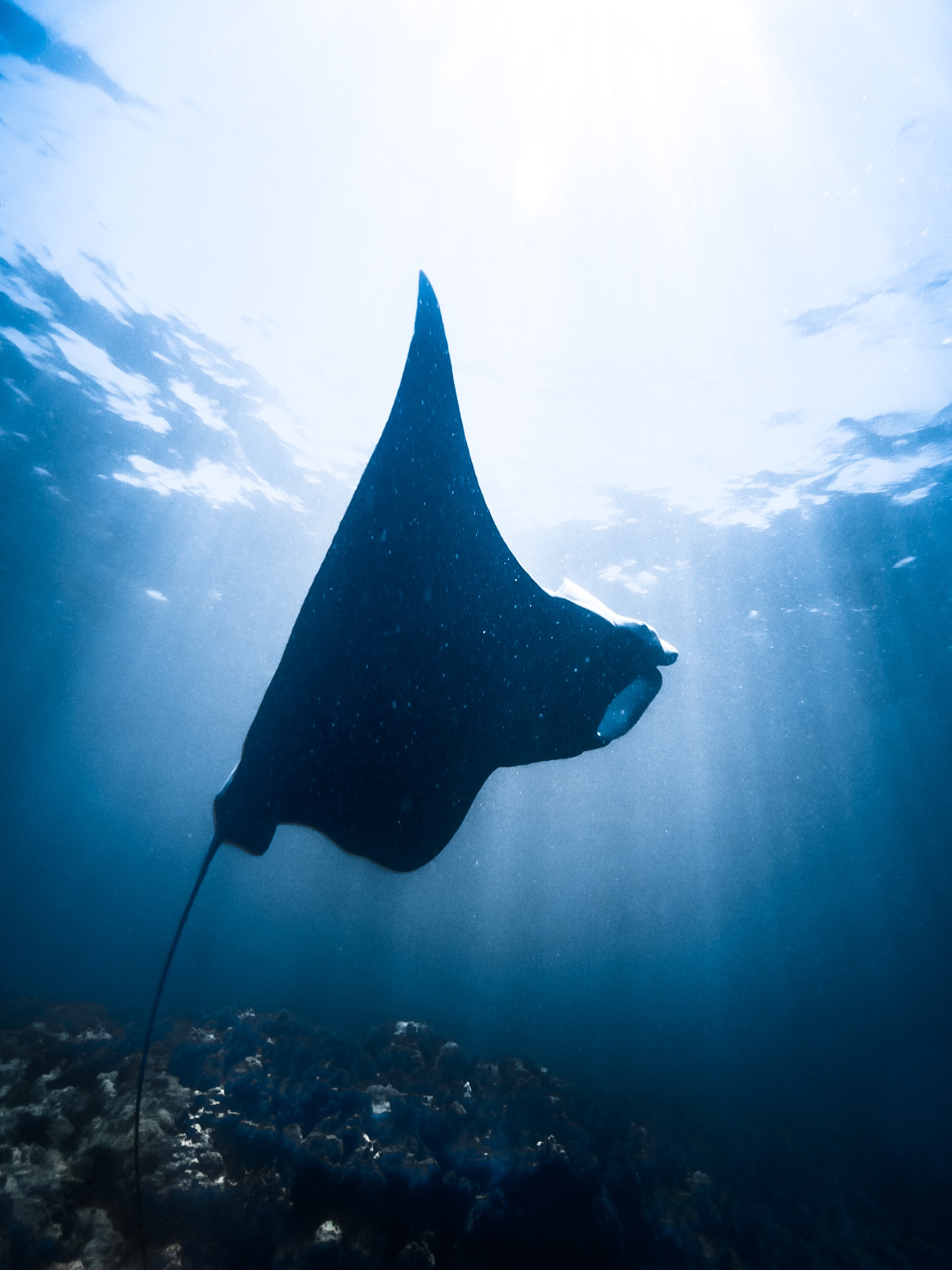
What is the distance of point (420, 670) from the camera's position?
3074 mm

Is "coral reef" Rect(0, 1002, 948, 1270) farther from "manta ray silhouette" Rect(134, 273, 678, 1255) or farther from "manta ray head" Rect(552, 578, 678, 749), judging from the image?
"manta ray head" Rect(552, 578, 678, 749)

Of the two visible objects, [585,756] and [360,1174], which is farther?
[585,756]

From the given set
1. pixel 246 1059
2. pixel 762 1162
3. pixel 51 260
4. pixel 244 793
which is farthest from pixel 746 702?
pixel 51 260

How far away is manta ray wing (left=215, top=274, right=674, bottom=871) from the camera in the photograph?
236cm

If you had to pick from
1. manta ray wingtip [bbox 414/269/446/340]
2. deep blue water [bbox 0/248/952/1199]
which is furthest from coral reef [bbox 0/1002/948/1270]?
deep blue water [bbox 0/248/952/1199]

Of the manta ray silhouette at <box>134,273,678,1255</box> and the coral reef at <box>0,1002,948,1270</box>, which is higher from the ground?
the manta ray silhouette at <box>134,273,678,1255</box>

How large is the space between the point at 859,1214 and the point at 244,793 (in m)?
13.1

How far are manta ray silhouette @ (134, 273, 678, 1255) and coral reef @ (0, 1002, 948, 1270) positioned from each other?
354 cm

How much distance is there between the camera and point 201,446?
1434 cm

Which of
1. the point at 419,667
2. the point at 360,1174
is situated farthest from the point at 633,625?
the point at 360,1174

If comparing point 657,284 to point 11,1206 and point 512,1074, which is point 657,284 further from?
point 11,1206

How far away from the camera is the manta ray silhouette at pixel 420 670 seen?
93.0 inches

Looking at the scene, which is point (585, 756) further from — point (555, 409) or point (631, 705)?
point (631, 705)

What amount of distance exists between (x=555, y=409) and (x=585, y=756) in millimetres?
28902
